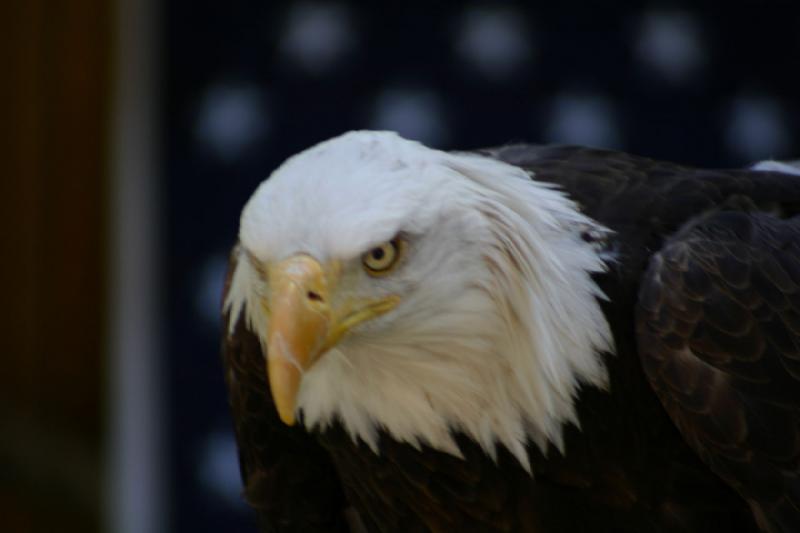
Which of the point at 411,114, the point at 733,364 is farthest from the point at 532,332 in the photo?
the point at 411,114

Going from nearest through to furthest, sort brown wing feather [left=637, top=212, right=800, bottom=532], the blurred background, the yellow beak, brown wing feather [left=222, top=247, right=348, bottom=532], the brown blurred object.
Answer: the yellow beak < brown wing feather [left=637, top=212, right=800, bottom=532] < brown wing feather [left=222, top=247, right=348, bottom=532] < the blurred background < the brown blurred object

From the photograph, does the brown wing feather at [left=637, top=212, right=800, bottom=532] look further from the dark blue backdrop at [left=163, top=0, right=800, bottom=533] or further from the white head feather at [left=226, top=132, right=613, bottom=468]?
the dark blue backdrop at [left=163, top=0, right=800, bottom=533]

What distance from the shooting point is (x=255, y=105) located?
8.57ft

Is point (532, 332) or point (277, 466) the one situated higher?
point (532, 332)

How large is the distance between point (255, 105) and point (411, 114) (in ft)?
1.12

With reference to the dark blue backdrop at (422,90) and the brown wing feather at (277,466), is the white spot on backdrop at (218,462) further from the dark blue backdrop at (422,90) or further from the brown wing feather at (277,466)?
the brown wing feather at (277,466)

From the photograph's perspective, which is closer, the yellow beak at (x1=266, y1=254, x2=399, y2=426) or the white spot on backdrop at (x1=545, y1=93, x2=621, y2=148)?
the yellow beak at (x1=266, y1=254, x2=399, y2=426)

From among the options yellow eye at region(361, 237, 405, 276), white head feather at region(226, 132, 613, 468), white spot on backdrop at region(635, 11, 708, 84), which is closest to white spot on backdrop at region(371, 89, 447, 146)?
white spot on backdrop at region(635, 11, 708, 84)

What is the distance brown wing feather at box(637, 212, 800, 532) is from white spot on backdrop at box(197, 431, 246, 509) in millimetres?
1409

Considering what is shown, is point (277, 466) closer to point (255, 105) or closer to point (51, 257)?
point (255, 105)

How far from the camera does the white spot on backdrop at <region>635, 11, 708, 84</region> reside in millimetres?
2590

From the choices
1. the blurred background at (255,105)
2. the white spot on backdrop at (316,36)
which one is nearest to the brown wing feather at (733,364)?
the blurred background at (255,105)

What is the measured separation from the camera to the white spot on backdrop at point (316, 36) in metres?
2.59

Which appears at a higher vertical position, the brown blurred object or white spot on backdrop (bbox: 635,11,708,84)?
white spot on backdrop (bbox: 635,11,708,84)
